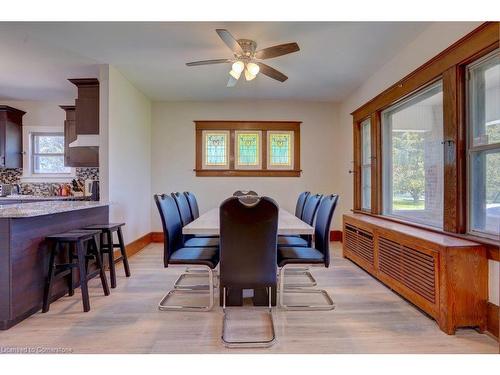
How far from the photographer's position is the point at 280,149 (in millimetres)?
5312

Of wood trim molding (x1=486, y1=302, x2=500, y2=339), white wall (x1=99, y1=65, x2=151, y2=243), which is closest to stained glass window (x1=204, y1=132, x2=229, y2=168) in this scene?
white wall (x1=99, y1=65, x2=151, y2=243)

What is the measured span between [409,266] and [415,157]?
4.00 feet

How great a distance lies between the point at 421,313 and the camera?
236cm

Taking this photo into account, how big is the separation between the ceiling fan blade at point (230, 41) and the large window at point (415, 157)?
1.79m

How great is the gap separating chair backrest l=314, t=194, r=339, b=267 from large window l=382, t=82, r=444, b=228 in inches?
40.2

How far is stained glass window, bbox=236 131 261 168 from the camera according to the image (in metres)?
5.28

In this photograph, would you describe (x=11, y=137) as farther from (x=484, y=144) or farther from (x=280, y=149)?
(x=484, y=144)

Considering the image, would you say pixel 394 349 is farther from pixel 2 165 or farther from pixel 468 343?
pixel 2 165

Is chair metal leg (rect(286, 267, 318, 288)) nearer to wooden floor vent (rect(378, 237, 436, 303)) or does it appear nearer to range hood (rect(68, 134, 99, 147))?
wooden floor vent (rect(378, 237, 436, 303))

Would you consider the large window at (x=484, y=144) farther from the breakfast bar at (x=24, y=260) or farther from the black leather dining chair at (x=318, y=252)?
the breakfast bar at (x=24, y=260)

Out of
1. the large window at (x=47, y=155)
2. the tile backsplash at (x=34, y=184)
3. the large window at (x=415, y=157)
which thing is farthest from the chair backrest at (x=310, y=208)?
the large window at (x=47, y=155)

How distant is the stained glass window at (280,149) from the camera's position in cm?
530

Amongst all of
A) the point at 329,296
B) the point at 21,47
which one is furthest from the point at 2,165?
the point at 329,296
